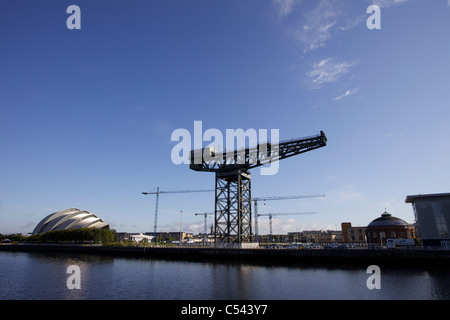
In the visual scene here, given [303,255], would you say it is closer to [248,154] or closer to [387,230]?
[248,154]

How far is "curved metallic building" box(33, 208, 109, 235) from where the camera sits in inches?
4232

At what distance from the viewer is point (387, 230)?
7181cm

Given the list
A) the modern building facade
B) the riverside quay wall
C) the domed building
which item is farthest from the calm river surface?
the domed building

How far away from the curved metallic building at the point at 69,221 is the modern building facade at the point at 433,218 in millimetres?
112295

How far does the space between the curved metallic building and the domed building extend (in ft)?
342

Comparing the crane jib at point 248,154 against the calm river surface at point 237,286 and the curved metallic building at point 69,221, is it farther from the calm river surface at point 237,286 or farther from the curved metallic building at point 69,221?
the curved metallic building at point 69,221

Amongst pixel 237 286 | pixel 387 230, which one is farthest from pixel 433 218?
pixel 237 286

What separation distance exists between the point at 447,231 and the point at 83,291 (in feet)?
167

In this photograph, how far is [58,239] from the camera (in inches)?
3406

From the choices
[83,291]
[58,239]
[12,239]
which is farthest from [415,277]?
[12,239]

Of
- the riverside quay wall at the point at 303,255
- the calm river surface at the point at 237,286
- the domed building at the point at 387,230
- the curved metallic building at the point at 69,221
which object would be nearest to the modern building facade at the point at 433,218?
the riverside quay wall at the point at 303,255

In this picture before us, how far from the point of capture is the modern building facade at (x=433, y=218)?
41375 millimetres

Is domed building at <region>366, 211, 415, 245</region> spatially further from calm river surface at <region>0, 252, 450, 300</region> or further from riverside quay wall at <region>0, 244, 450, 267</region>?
calm river surface at <region>0, 252, 450, 300</region>
